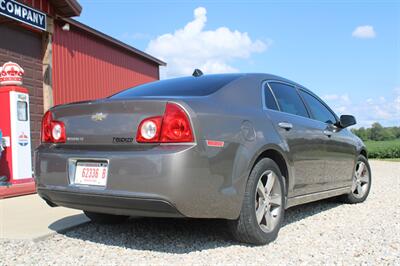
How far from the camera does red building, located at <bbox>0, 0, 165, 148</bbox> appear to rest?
8430 millimetres

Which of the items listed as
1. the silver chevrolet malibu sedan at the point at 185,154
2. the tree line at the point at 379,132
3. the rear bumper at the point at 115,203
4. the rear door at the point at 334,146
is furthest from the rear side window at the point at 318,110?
the tree line at the point at 379,132

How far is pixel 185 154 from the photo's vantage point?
9.91 ft

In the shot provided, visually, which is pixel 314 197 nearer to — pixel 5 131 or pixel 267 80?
pixel 267 80

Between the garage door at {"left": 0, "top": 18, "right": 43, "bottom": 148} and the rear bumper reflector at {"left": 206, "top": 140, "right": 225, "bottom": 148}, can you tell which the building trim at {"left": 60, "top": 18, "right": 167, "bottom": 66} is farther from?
the rear bumper reflector at {"left": 206, "top": 140, "right": 225, "bottom": 148}

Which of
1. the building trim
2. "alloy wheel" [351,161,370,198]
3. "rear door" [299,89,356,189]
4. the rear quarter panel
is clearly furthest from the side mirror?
the building trim

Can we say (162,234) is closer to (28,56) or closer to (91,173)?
(91,173)

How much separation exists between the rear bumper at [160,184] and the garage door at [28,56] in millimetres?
5851

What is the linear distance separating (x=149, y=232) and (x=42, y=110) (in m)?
6.18

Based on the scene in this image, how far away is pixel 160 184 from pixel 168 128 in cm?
39

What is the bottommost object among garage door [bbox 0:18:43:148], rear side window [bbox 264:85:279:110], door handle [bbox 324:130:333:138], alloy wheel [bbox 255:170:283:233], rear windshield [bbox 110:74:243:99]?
alloy wheel [bbox 255:170:283:233]

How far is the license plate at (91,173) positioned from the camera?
3.24 m

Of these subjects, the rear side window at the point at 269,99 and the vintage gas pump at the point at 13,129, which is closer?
the rear side window at the point at 269,99

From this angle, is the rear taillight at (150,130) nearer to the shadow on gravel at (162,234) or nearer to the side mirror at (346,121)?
the shadow on gravel at (162,234)

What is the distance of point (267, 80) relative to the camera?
14.1ft
